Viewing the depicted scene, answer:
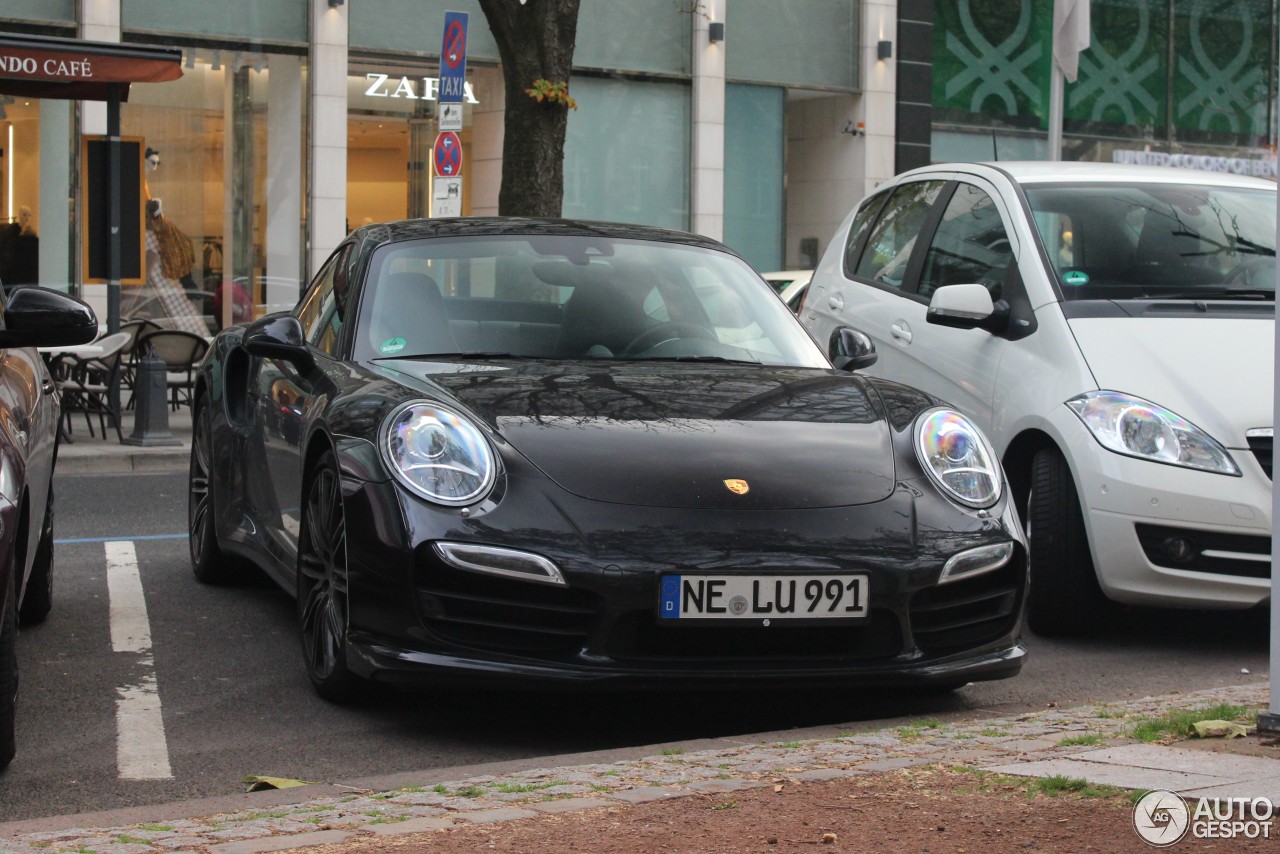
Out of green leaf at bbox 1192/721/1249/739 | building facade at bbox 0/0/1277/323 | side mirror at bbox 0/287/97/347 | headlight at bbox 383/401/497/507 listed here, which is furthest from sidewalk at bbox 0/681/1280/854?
building facade at bbox 0/0/1277/323

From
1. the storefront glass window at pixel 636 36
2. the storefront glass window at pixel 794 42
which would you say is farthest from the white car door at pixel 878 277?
the storefront glass window at pixel 794 42

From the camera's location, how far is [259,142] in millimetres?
21891

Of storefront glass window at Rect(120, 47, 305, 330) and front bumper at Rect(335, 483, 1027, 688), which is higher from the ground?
storefront glass window at Rect(120, 47, 305, 330)

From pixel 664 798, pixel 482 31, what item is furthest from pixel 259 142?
pixel 664 798

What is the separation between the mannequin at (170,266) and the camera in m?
21.0

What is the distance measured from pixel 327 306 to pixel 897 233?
3093 millimetres

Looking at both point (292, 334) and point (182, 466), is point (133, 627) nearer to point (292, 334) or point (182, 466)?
point (292, 334)

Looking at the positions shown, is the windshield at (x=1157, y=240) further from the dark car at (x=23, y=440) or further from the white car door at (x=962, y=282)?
the dark car at (x=23, y=440)

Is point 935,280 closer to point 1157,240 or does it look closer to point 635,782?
point 1157,240

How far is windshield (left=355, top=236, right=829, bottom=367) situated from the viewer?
5.96m

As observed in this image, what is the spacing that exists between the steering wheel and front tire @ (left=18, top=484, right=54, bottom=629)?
7.13 feet

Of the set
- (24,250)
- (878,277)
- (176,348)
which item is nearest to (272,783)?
(878,277)

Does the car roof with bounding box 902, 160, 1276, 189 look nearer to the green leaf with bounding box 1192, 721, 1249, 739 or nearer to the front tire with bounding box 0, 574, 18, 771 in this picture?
the green leaf with bounding box 1192, 721, 1249, 739

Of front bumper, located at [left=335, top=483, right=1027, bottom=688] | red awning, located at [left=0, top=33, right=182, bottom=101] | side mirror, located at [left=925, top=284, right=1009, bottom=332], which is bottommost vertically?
front bumper, located at [left=335, top=483, right=1027, bottom=688]
